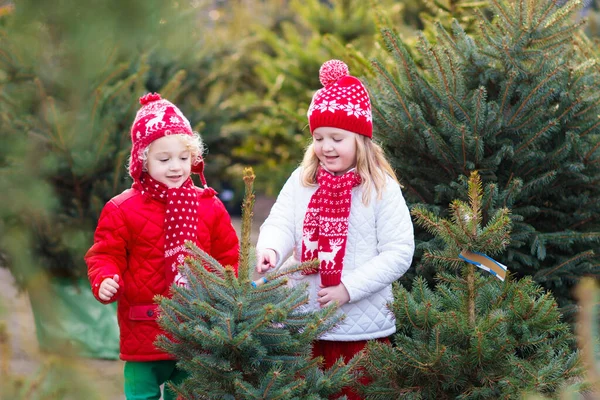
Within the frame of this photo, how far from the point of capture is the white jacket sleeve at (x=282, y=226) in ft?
11.0

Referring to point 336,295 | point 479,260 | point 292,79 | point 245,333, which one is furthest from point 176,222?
point 292,79

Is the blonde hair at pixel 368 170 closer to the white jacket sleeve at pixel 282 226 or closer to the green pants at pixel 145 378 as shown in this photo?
the white jacket sleeve at pixel 282 226

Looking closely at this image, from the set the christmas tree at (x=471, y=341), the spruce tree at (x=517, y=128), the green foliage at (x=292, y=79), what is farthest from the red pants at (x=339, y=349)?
the green foliage at (x=292, y=79)

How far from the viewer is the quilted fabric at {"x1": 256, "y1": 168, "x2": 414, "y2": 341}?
10.4 ft

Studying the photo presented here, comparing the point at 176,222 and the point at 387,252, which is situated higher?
the point at 176,222

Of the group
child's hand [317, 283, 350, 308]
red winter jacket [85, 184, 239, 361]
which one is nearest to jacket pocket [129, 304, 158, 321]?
red winter jacket [85, 184, 239, 361]

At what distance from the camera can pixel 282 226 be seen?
11.3ft

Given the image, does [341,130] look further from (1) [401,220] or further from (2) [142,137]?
(2) [142,137]

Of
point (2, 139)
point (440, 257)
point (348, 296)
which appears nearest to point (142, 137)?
point (348, 296)

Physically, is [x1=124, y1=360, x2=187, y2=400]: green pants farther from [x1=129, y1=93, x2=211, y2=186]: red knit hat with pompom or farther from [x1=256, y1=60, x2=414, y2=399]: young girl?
[x1=129, y1=93, x2=211, y2=186]: red knit hat with pompom

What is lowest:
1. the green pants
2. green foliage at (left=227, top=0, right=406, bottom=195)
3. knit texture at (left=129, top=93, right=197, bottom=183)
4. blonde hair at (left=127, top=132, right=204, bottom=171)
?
the green pants

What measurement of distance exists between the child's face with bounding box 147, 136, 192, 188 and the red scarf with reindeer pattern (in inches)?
24.1

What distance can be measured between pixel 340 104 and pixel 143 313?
4.15ft

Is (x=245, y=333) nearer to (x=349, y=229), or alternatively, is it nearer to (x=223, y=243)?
(x=349, y=229)
